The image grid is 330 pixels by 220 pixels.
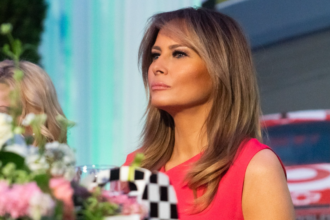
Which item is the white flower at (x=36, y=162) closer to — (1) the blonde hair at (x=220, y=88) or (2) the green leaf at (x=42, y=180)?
(2) the green leaf at (x=42, y=180)

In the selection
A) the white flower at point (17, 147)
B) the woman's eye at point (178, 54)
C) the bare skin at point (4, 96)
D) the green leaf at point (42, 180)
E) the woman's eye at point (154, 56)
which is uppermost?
the woman's eye at point (178, 54)

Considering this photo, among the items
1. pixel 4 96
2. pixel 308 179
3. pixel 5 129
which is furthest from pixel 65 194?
pixel 308 179

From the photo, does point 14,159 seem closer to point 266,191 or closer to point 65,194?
point 65,194

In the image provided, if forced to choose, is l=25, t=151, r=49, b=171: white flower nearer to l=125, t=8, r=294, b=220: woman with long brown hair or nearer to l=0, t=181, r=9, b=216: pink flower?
l=0, t=181, r=9, b=216: pink flower

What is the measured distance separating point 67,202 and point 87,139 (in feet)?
11.6

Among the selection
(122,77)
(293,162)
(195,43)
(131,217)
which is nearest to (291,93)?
(293,162)

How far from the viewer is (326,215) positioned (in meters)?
2.88

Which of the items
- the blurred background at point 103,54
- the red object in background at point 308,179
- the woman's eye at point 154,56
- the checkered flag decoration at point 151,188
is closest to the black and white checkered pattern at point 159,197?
the checkered flag decoration at point 151,188

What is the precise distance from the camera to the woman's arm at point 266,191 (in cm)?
136

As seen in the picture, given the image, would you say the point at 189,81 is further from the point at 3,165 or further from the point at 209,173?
the point at 3,165

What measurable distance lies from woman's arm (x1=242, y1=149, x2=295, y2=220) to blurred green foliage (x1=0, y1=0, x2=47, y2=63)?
246cm

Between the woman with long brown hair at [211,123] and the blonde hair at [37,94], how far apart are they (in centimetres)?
42

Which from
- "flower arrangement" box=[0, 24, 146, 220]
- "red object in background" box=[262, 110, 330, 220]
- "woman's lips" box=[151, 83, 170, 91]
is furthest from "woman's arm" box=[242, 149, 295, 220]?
"red object in background" box=[262, 110, 330, 220]

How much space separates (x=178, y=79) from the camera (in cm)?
153
